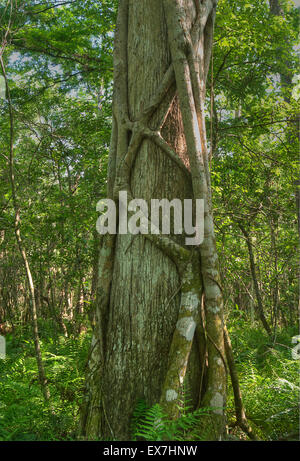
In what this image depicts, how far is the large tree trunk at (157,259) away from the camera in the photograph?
8.14 feet

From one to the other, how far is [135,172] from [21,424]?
7.53ft

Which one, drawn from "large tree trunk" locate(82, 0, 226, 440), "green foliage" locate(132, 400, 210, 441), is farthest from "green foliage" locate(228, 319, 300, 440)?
"large tree trunk" locate(82, 0, 226, 440)

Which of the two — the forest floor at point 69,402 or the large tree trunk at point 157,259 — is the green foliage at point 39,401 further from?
the large tree trunk at point 157,259

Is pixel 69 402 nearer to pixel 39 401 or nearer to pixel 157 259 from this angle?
pixel 39 401

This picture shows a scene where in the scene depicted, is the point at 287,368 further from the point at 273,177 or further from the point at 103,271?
the point at 273,177

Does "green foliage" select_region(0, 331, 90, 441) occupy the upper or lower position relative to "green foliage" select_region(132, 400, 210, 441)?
lower

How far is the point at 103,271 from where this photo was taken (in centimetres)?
292

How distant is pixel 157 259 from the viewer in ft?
8.81

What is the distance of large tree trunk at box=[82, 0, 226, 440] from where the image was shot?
8.14 feet

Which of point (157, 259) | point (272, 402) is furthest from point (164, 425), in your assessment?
point (272, 402)

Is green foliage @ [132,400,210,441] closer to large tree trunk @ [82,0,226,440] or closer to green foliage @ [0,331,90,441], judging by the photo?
large tree trunk @ [82,0,226,440]

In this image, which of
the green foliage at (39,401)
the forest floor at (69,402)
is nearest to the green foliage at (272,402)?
the forest floor at (69,402)

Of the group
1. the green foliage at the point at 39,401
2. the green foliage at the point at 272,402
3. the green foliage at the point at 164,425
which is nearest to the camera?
the green foliage at the point at 164,425

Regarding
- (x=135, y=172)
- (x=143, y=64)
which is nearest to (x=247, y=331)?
(x=135, y=172)
